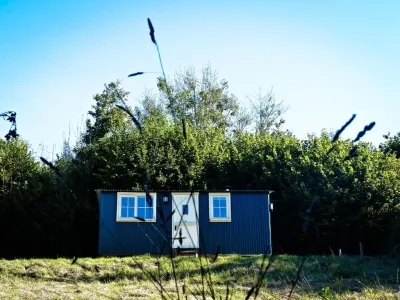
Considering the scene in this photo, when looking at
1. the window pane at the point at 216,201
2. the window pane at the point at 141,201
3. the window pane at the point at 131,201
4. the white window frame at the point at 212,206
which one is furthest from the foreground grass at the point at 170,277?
the window pane at the point at 216,201

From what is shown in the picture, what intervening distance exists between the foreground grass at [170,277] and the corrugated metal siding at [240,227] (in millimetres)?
3165

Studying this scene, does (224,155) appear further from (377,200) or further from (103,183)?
(377,200)

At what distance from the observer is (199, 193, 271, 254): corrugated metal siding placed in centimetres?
1898

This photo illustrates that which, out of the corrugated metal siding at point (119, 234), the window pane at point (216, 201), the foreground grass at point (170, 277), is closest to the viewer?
the foreground grass at point (170, 277)

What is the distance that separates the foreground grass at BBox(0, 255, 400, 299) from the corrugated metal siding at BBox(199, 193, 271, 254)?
3165mm

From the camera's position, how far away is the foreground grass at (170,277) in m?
10.2

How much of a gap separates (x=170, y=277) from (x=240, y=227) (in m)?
7.69

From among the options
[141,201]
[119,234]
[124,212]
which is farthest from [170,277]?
[124,212]

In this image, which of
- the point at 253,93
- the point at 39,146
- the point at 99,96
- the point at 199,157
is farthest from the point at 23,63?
the point at 253,93

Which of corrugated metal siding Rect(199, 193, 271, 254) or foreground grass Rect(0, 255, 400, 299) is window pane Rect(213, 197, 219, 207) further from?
foreground grass Rect(0, 255, 400, 299)

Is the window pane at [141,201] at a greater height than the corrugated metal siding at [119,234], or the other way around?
the window pane at [141,201]

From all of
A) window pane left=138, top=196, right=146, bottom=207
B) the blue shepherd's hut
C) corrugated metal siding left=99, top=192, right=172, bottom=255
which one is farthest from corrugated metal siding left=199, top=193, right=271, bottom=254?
window pane left=138, top=196, right=146, bottom=207

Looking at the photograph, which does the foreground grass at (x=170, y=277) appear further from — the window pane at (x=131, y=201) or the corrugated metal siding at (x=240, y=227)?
the corrugated metal siding at (x=240, y=227)

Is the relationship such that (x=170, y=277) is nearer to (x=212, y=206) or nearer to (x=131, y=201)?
(x=131, y=201)
